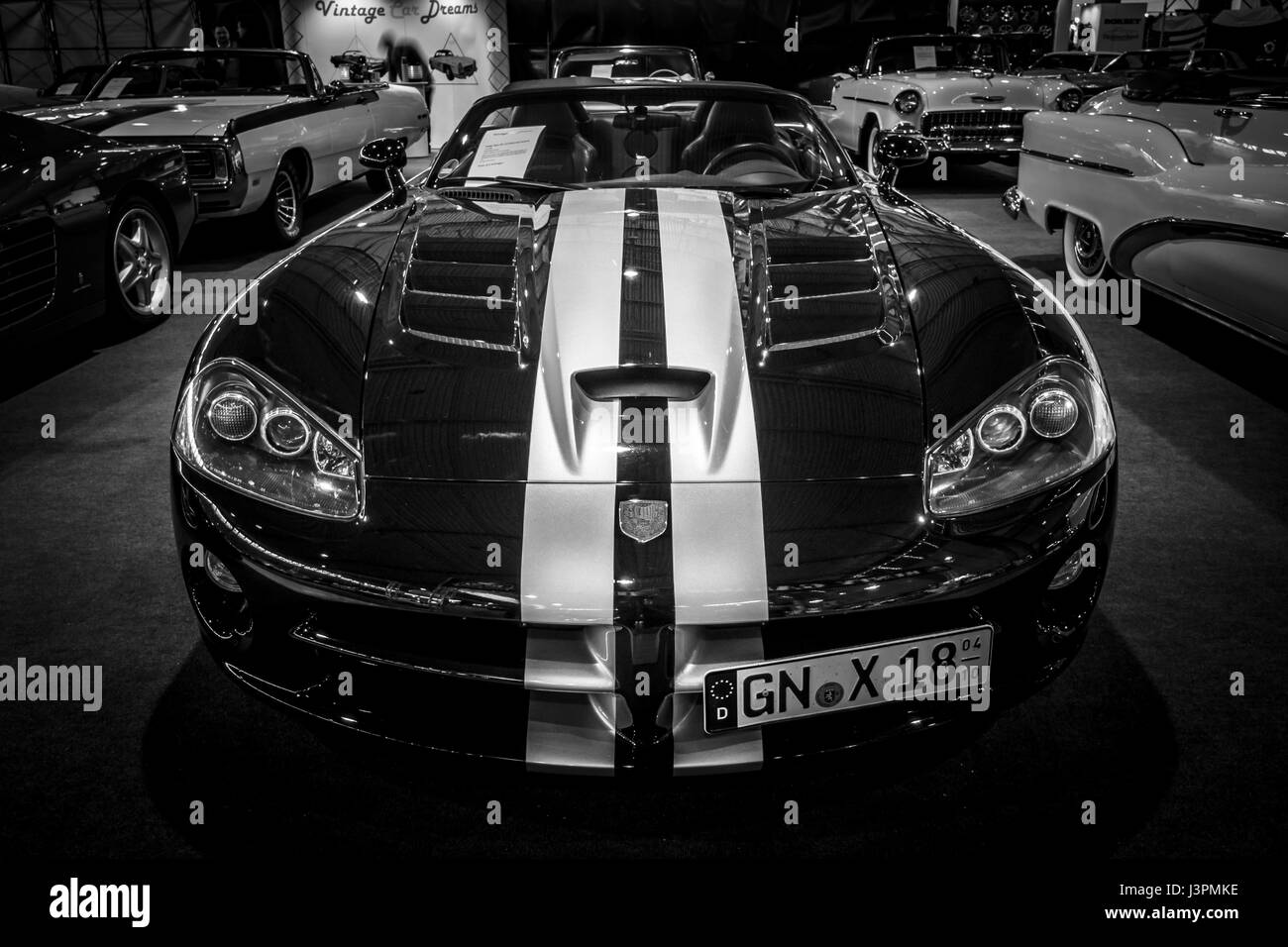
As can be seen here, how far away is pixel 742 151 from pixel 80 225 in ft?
8.77

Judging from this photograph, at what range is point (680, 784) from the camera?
55.1 inches

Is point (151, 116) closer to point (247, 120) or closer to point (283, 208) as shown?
point (247, 120)

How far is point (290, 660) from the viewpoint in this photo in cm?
147

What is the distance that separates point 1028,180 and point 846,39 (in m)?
9.56

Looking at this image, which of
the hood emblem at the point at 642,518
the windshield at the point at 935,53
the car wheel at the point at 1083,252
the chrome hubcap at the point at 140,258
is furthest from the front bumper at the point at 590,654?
the windshield at the point at 935,53

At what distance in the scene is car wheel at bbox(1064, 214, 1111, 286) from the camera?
477cm

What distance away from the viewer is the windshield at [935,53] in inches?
354

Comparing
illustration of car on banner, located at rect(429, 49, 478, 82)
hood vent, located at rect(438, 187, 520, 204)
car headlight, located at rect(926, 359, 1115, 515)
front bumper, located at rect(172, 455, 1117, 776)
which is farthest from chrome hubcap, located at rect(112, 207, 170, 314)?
illustration of car on banner, located at rect(429, 49, 478, 82)

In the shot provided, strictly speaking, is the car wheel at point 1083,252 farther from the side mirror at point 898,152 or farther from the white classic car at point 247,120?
the white classic car at point 247,120

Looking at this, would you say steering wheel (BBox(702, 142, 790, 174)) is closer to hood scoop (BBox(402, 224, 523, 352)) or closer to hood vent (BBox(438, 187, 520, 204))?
hood vent (BBox(438, 187, 520, 204))

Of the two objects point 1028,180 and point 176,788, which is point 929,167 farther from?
point 176,788

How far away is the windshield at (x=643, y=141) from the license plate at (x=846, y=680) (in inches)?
60.6

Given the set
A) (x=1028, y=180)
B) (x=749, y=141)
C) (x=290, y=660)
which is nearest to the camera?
(x=290, y=660)
